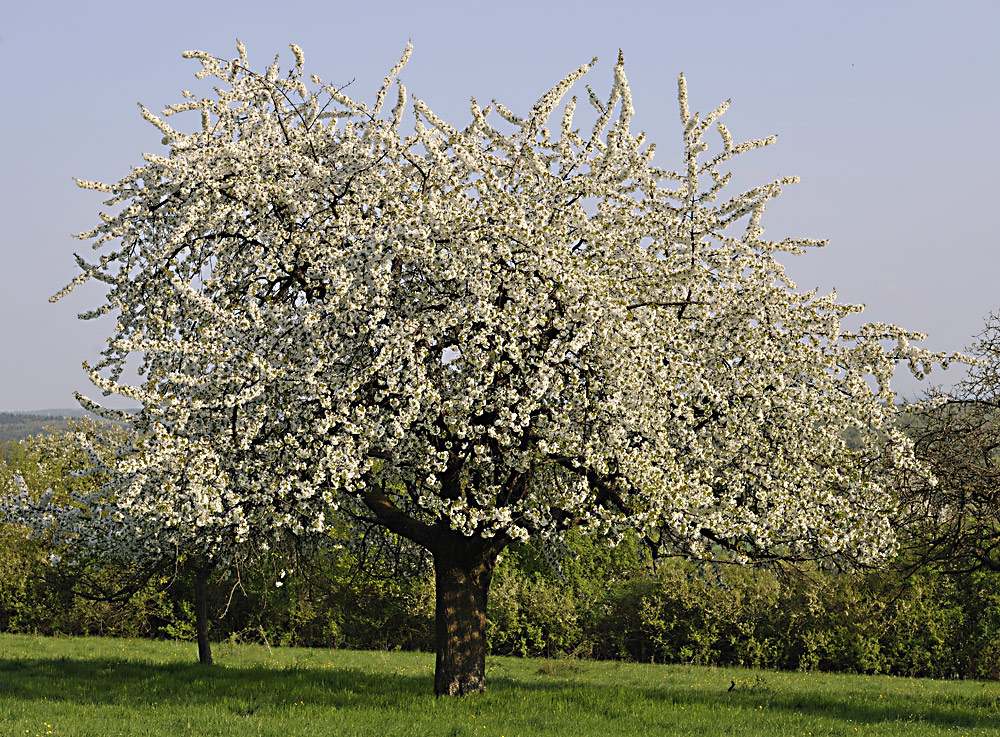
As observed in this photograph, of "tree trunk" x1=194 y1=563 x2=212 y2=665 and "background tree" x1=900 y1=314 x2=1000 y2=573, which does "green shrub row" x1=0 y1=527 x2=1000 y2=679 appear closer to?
"tree trunk" x1=194 y1=563 x2=212 y2=665

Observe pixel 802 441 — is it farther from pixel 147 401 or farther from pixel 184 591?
pixel 184 591

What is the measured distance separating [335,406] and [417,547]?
277 inches

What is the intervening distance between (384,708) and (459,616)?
2.06m

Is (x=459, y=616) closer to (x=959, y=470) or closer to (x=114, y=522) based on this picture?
(x=114, y=522)

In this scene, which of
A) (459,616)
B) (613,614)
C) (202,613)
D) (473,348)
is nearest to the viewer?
(473,348)

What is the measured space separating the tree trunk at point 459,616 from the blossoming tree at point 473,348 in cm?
4

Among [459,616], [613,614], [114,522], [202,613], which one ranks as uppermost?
[114,522]

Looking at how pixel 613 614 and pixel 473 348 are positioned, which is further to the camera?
pixel 613 614

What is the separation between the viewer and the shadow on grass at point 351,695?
52.5 feet

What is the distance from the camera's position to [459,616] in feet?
52.6

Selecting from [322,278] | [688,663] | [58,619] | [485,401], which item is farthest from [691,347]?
[58,619]

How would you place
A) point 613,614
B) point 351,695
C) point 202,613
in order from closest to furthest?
point 351,695 < point 202,613 < point 613,614

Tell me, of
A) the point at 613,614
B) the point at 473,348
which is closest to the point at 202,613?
the point at 473,348

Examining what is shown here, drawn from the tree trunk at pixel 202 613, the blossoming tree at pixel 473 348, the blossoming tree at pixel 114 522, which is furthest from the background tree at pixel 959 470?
the tree trunk at pixel 202 613
